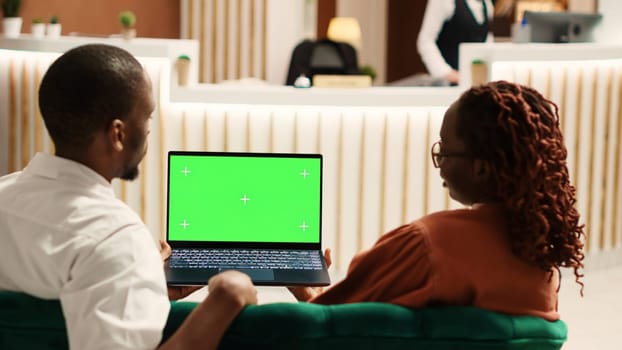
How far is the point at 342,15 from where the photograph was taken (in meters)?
9.89

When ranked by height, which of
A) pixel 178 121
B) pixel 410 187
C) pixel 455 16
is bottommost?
pixel 410 187

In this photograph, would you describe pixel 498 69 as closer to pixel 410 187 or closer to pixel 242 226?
pixel 410 187

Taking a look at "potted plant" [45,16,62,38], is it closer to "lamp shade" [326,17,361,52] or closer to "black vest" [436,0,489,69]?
"black vest" [436,0,489,69]

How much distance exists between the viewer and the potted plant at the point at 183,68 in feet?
14.1

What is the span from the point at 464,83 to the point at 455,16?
5.41ft

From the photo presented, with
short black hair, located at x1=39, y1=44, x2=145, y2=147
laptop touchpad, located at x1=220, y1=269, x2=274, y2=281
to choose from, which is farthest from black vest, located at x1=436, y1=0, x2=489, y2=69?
short black hair, located at x1=39, y1=44, x2=145, y2=147

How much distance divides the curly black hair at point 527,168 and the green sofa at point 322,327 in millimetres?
210

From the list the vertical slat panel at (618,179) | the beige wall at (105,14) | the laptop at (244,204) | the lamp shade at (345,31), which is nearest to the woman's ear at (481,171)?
the laptop at (244,204)

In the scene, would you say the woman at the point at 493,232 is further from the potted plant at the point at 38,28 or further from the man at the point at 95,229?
the potted plant at the point at 38,28

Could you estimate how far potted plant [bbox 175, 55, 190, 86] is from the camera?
14.1 feet

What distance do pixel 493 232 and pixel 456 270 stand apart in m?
0.11

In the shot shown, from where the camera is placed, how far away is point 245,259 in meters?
2.39

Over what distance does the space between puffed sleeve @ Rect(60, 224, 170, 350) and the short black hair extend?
0.23 m

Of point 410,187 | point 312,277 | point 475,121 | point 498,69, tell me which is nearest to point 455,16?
point 498,69
